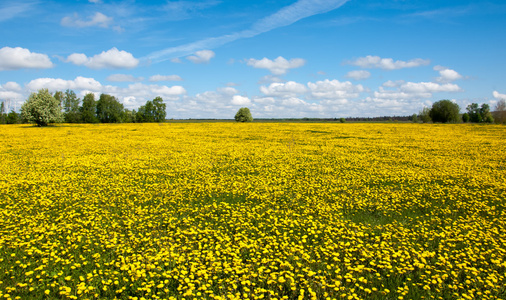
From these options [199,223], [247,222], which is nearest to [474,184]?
[247,222]

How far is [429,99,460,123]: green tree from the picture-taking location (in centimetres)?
9156

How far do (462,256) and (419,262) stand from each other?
144cm

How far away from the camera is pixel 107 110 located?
12850 cm

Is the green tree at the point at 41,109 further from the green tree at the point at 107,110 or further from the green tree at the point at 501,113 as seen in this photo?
the green tree at the point at 501,113

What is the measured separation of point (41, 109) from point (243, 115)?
58.2 meters

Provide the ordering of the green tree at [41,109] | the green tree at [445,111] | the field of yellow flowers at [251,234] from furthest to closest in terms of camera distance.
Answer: the green tree at [445,111] → the green tree at [41,109] → the field of yellow flowers at [251,234]

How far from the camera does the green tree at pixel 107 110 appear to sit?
127738mm

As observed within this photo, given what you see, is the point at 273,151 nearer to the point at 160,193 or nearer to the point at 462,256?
the point at 160,193

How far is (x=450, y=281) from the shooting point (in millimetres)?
6949

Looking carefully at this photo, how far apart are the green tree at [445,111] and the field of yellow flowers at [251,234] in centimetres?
8903

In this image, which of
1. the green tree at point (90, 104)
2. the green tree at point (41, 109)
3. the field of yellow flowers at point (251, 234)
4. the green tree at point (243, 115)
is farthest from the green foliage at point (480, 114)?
the green tree at point (90, 104)

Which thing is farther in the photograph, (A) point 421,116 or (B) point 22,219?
(A) point 421,116

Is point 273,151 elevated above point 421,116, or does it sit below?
below

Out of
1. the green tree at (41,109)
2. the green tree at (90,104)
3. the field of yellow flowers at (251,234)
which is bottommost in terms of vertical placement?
the field of yellow flowers at (251,234)
